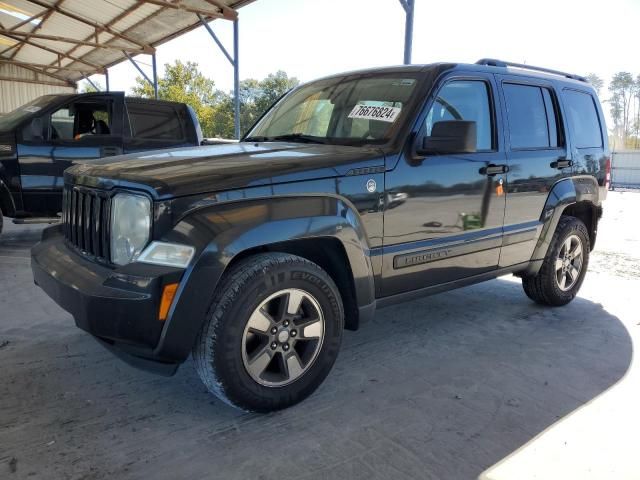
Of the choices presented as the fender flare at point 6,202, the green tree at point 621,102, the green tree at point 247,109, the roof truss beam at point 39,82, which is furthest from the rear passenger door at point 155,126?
the green tree at point 621,102

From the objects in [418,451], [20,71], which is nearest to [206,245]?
[418,451]

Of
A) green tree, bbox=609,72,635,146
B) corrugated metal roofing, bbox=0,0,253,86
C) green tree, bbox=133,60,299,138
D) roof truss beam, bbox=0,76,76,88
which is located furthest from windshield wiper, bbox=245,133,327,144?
green tree, bbox=609,72,635,146

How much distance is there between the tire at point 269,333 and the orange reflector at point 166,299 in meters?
0.22

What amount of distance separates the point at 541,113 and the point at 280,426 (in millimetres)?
3069

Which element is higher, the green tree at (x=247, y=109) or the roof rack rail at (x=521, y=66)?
the green tree at (x=247, y=109)

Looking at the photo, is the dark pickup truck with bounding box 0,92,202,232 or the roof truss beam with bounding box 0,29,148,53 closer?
the dark pickup truck with bounding box 0,92,202,232

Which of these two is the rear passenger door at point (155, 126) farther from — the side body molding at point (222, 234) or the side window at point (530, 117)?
the side body molding at point (222, 234)

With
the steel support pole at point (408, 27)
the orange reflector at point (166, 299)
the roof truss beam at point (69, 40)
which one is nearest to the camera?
the orange reflector at point (166, 299)

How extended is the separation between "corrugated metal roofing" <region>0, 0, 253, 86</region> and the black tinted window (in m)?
6.54

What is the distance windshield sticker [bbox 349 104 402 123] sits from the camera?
123 inches

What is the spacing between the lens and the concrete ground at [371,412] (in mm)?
2227

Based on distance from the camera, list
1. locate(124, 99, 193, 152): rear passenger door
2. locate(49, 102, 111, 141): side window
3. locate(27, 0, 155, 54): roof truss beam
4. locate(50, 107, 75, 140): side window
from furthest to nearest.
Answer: locate(27, 0, 155, 54): roof truss beam, locate(124, 99, 193, 152): rear passenger door, locate(49, 102, 111, 141): side window, locate(50, 107, 75, 140): side window

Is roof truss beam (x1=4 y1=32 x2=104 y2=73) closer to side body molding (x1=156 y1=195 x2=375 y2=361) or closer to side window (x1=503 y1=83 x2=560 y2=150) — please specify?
side window (x1=503 y1=83 x2=560 y2=150)

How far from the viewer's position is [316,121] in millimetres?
3506
